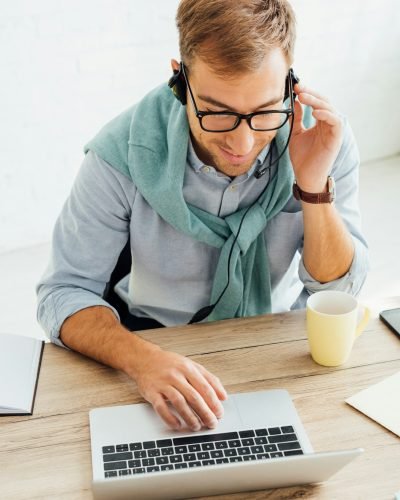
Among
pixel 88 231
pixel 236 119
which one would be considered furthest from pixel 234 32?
pixel 88 231

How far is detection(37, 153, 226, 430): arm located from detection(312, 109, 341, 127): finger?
15.6 inches

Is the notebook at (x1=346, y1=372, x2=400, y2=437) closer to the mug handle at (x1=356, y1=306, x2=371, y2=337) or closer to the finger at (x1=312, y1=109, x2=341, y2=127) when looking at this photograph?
the mug handle at (x1=356, y1=306, x2=371, y2=337)

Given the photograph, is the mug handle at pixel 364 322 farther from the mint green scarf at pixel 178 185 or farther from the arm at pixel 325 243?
the mint green scarf at pixel 178 185

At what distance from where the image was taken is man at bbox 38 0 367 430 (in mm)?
1269

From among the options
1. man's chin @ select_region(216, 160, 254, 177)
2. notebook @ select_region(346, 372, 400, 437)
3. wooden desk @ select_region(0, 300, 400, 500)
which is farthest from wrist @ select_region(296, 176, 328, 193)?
notebook @ select_region(346, 372, 400, 437)

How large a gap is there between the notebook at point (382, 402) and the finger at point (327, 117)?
0.50 m

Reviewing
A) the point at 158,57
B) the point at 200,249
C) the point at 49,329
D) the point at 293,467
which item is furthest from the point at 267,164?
the point at 158,57

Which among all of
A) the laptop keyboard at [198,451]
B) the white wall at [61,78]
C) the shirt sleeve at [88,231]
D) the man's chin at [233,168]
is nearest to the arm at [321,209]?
the man's chin at [233,168]

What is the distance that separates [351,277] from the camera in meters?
1.45

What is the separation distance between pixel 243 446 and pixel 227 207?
0.58 metres

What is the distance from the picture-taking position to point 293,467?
36.7 inches

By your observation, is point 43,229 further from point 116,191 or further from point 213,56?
point 213,56

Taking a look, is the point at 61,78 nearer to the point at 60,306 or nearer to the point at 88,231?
the point at 88,231

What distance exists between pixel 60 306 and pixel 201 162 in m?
0.41
